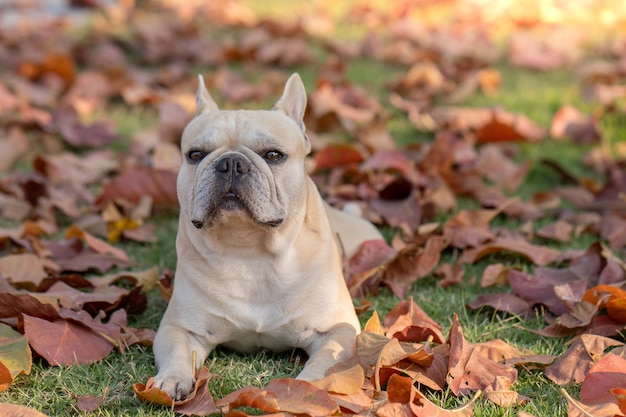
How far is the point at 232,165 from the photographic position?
2.93m

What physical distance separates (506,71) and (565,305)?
4.00 m

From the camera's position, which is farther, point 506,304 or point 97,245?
point 97,245

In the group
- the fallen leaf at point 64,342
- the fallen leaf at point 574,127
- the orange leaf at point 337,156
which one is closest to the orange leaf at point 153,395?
the fallen leaf at point 64,342

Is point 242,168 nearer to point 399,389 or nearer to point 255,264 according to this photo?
point 255,264

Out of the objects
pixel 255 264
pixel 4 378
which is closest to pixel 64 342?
pixel 4 378

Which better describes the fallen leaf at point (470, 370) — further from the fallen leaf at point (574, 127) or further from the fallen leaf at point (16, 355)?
the fallen leaf at point (574, 127)

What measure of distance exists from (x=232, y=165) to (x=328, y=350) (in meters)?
0.69

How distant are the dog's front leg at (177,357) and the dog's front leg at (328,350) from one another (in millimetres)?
353

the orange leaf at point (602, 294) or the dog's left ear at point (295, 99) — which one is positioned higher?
the dog's left ear at point (295, 99)

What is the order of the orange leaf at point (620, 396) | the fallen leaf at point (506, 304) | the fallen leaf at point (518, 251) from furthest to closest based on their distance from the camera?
the fallen leaf at point (518, 251) < the fallen leaf at point (506, 304) < the orange leaf at point (620, 396)

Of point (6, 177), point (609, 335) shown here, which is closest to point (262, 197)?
point (609, 335)

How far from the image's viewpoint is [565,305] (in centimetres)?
336

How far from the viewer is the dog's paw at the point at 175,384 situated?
2.71m

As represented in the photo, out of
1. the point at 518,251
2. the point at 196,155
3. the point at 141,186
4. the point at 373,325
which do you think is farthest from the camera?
the point at 141,186
